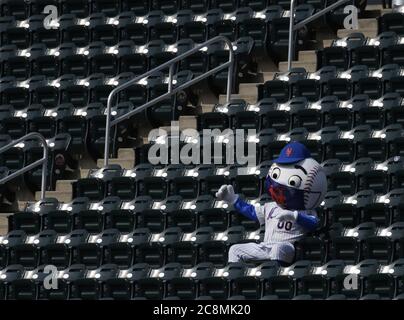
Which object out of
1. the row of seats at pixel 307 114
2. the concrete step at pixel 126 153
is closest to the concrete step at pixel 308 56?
the row of seats at pixel 307 114

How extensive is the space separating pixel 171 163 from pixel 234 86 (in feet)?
4.89

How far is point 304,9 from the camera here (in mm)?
20391

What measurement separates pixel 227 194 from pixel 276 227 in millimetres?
501

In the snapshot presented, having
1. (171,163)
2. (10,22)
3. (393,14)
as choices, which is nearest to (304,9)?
(393,14)

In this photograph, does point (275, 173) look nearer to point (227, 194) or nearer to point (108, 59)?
point (227, 194)

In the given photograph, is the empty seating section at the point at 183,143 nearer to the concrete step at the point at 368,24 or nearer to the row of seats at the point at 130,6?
the row of seats at the point at 130,6

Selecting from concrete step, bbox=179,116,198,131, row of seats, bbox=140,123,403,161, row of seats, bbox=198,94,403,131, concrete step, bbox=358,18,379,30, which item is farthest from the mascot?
concrete step, bbox=358,18,379,30

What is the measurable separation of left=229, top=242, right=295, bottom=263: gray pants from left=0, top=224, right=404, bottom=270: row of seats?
107mm

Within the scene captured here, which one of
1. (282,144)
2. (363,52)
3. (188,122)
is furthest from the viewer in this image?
(188,122)

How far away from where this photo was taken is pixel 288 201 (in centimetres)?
1747

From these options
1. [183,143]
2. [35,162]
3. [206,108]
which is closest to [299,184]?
[183,143]

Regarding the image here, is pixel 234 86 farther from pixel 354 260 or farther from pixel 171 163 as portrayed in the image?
pixel 354 260
